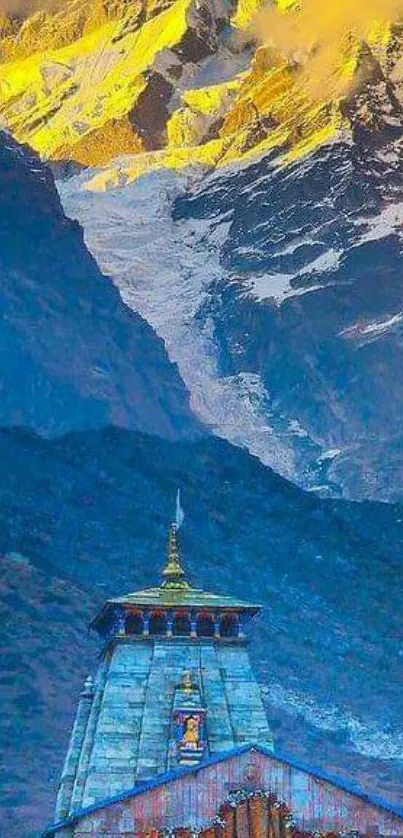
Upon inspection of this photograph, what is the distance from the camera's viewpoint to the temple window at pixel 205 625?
41.3 meters

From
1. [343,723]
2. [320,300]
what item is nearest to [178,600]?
[343,723]

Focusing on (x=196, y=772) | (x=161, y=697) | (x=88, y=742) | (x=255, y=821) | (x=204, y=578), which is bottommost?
(x=255, y=821)

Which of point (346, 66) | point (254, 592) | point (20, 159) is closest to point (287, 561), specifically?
point (254, 592)

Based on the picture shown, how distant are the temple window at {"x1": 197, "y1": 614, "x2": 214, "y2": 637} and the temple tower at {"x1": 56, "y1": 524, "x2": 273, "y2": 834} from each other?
0.02 meters

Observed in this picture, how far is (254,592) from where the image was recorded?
283 ft

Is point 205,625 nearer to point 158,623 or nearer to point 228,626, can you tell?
point 228,626

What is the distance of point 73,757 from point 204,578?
45.8m

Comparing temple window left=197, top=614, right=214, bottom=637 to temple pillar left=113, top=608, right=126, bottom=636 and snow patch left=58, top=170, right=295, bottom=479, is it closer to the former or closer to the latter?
temple pillar left=113, top=608, right=126, bottom=636

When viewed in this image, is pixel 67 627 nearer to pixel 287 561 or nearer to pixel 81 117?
pixel 287 561

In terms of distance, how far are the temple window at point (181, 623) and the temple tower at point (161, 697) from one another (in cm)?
2

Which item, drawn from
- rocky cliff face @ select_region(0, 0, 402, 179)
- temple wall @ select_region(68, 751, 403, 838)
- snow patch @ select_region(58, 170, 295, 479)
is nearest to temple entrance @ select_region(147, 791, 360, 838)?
temple wall @ select_region(68, 751, 403, 838)

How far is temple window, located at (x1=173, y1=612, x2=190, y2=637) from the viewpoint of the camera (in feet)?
135

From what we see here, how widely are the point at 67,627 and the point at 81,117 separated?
185ft

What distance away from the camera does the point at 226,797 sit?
34.6 metres
